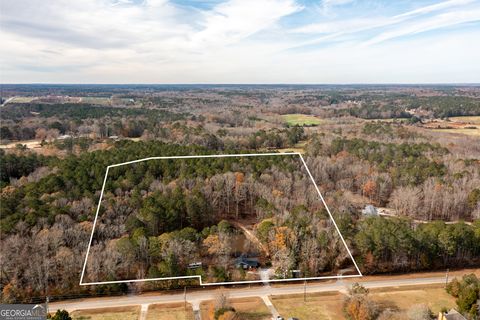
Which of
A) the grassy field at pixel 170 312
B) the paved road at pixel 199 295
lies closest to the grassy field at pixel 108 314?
the paved road at pixel 199 295

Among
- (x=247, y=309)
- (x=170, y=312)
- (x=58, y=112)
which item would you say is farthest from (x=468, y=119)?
(x=58, y=112)

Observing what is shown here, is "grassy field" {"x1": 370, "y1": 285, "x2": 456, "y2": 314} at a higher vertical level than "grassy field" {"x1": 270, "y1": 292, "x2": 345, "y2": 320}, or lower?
lower

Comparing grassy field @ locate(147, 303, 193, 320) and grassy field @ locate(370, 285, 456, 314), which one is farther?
grassy field @ locate(370, 285, 456, 314)

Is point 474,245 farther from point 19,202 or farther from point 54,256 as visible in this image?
point 19,202

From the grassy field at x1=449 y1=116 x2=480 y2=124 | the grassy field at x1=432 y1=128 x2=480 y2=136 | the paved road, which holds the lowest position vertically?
the paved road

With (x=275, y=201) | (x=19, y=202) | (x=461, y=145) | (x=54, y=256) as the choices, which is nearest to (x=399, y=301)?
(x=275, y=201)

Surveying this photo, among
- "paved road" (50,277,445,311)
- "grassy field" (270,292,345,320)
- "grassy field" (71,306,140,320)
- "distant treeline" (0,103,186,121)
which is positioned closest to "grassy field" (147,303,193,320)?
"paved road" (50,277,445,311)

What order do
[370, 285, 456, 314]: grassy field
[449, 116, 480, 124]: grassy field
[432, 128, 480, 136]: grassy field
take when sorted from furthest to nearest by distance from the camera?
[449, 116, 480, 124]: grassy field → [432, 128, 480, 136]: grassy field → [370, 285, 456, 314]: grassy field

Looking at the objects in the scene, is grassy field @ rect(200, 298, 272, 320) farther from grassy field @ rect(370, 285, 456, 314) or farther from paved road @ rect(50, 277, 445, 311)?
grassy field @ rect(370, 285, 456, 314)
